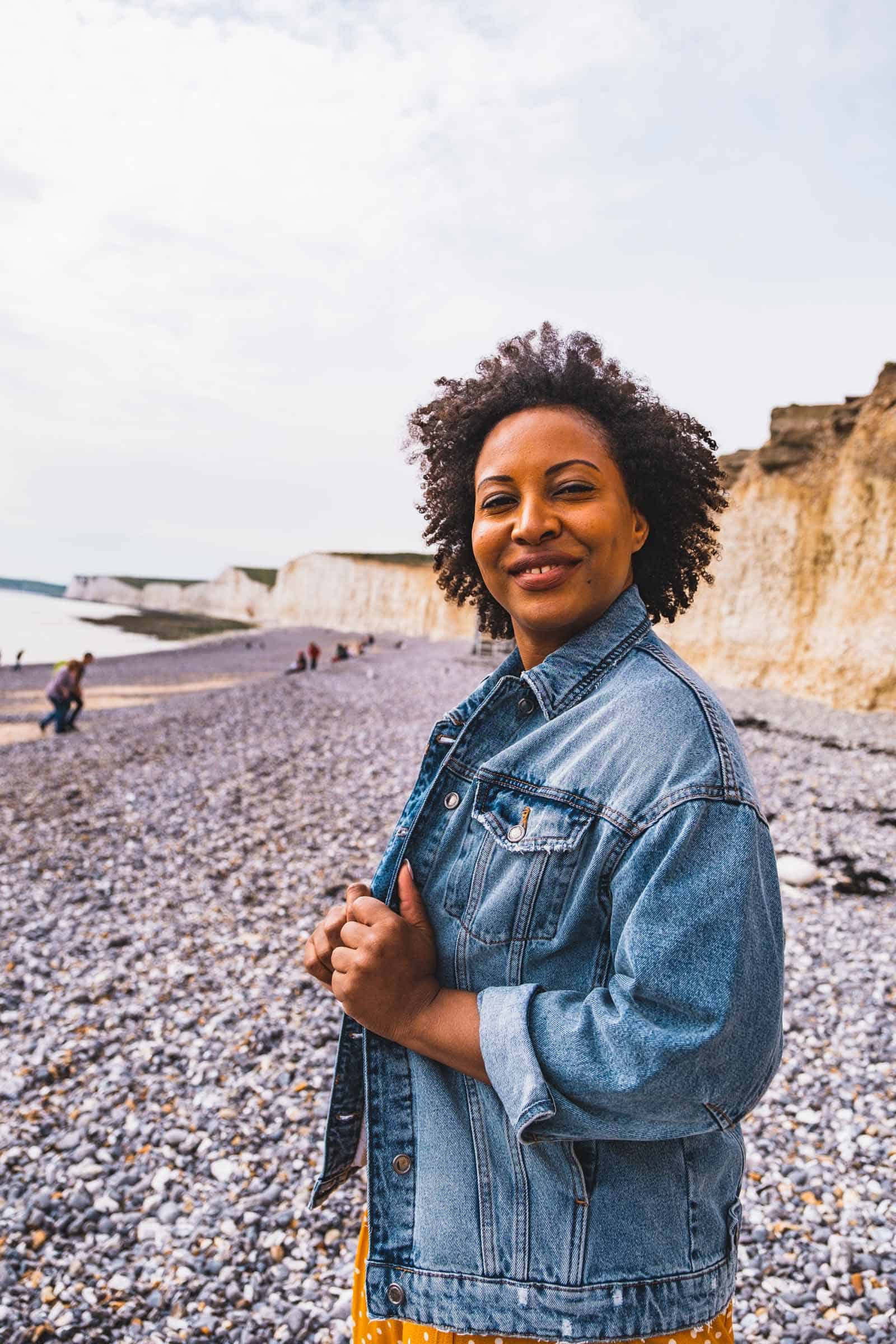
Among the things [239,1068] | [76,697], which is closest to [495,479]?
[239,1068]

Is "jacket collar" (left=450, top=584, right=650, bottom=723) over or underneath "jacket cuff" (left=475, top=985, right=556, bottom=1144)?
over

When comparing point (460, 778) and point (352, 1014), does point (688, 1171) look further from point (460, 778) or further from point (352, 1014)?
point (460, 778)

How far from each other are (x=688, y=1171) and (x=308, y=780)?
11695 mm

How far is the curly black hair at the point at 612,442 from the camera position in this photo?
197 cm

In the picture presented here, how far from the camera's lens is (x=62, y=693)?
64.7ft

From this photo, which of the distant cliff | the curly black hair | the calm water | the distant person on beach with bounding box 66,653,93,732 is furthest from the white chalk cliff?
the distant cliff

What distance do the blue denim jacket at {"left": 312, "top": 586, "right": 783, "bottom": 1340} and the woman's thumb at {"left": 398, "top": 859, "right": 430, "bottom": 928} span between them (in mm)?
25

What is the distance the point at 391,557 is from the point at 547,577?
9973 cm

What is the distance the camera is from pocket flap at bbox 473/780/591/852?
1507 mm

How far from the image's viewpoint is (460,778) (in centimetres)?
178

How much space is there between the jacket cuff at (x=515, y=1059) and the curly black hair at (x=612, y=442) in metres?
1.06

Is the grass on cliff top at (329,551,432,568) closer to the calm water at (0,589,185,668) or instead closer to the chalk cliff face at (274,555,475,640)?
the chalk cliff face at (274,555,475,640)

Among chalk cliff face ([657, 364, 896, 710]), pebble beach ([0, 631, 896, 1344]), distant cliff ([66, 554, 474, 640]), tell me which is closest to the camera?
pebble beach ([0, 631, 896, 1344])

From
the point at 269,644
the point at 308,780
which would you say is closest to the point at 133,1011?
the point at 308,780
